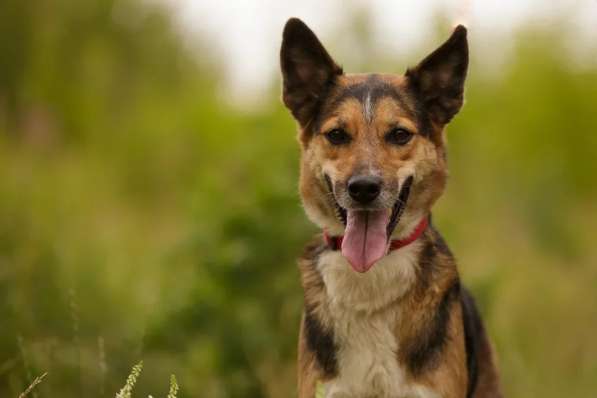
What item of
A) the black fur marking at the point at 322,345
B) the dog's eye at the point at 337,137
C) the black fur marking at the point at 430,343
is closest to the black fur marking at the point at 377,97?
the dog's eye at the point at 337,137

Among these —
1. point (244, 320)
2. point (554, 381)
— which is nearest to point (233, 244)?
point (244, 320)

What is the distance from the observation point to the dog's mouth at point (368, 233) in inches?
206

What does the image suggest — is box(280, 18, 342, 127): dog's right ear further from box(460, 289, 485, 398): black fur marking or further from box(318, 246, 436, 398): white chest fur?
box(460, 289, 485, 398): black fur marking

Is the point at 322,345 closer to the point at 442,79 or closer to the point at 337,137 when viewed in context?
the point at 337,137

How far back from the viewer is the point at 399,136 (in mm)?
5512

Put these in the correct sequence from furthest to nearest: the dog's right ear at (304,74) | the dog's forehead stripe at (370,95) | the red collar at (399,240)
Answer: the dog's right ear at (304,74)
the dog's forehead stripe at (370,95)
the red collar at (399,240)

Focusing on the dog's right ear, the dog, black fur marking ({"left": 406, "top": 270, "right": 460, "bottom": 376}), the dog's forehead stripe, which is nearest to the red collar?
the dog

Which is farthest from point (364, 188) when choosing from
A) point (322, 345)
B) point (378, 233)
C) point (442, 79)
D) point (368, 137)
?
point (442, 79)

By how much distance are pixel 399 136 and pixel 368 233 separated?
0.60m

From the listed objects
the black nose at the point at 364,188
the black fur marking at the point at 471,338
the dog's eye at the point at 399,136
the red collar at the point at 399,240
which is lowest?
the black fur marking at the point at 471,338

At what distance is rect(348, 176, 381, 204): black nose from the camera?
5.12 meters

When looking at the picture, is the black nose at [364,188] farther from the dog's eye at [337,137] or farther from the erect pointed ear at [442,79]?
the erect pointed ear at [442,79]

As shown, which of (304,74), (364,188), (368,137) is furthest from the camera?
(304,74)

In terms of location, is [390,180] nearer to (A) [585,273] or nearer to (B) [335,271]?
(B) [335,271]
